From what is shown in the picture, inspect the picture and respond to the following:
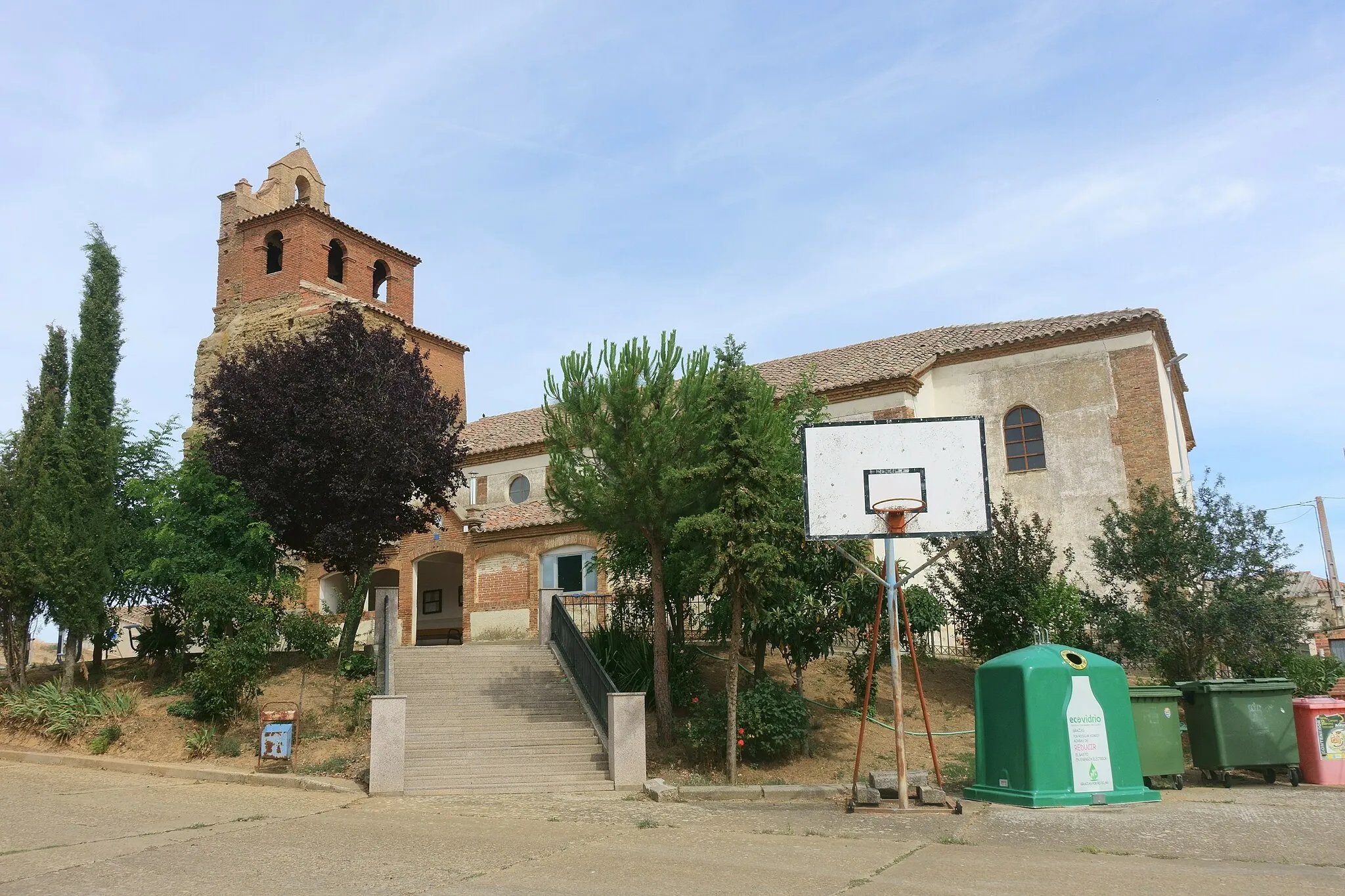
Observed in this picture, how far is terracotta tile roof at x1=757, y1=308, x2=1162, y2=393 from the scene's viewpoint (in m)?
23.2

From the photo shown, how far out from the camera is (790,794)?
11195mm

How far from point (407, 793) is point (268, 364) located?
8778mm

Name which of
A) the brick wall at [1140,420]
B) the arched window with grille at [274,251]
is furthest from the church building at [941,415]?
the arched window with grille at [274,251]

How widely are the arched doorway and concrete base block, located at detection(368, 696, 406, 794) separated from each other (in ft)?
56.9

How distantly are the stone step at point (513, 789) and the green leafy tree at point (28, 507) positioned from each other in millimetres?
7829

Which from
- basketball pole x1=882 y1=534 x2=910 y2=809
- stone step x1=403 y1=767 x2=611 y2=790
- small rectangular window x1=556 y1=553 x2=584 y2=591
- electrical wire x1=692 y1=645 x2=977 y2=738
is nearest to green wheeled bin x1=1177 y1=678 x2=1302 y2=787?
electrical wire x1=692 y1=645 x2=977 y2=738

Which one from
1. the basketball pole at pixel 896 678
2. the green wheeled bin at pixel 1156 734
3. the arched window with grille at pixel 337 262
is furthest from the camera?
the arched window with grille at pixel 337 262

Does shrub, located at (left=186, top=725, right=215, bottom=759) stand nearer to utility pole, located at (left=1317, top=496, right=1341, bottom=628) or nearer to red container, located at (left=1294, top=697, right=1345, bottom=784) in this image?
red container, located at (left=1294, top=697, right=1345, bottom=784)

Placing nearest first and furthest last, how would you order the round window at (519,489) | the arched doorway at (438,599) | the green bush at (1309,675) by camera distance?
the green bush at (1309,675), the round window at (519,489), the arched doorway at (438,599)

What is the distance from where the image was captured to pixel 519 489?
1132 inches

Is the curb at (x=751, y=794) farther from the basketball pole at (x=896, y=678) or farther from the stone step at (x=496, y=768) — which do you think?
the stone step at (x=496, y=768)

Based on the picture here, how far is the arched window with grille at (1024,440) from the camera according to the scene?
23266 millimetres

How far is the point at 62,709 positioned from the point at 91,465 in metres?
3.95

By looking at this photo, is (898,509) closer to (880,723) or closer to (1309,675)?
(880,723)
